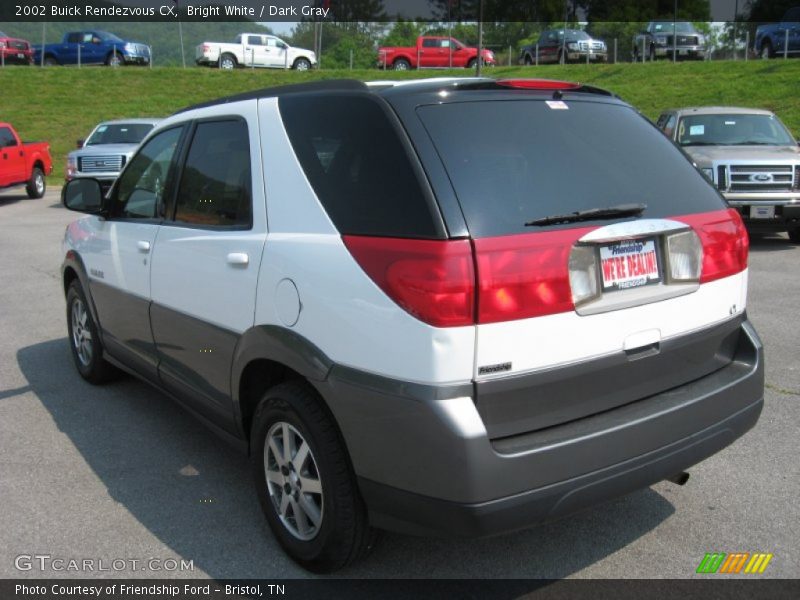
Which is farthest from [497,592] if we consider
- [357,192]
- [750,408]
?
[357,192]

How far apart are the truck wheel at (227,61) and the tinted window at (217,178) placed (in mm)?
39116

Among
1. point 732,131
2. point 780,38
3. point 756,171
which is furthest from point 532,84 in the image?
point 780,38

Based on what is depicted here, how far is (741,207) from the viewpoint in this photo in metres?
10.6

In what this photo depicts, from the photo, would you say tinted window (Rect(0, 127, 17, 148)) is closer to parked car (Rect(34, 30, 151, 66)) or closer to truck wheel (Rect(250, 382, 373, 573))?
truck wheel (Rect(250, 382, 373, 573))

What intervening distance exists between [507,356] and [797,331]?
5013 millimetres

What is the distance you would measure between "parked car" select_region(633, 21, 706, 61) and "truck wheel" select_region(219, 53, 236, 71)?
66.9 feet

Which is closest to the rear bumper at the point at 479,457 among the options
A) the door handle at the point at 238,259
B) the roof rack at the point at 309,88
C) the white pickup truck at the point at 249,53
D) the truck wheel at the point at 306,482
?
the truck wheel at the point at 306,482

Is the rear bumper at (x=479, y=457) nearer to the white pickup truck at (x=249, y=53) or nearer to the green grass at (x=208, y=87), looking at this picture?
the green grass at (x=208, y=87)

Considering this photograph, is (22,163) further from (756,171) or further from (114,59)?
(114,59)

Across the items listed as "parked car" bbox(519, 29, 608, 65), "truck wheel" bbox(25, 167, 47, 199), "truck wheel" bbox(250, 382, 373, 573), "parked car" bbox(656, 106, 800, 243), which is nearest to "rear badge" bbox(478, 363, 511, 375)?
"truck wheel" bbox(250, 382, 373, 573)

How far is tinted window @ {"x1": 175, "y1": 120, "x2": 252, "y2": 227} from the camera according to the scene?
11.3ft

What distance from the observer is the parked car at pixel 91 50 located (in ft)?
129

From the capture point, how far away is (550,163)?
282cm

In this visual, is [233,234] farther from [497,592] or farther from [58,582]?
[497,592]
